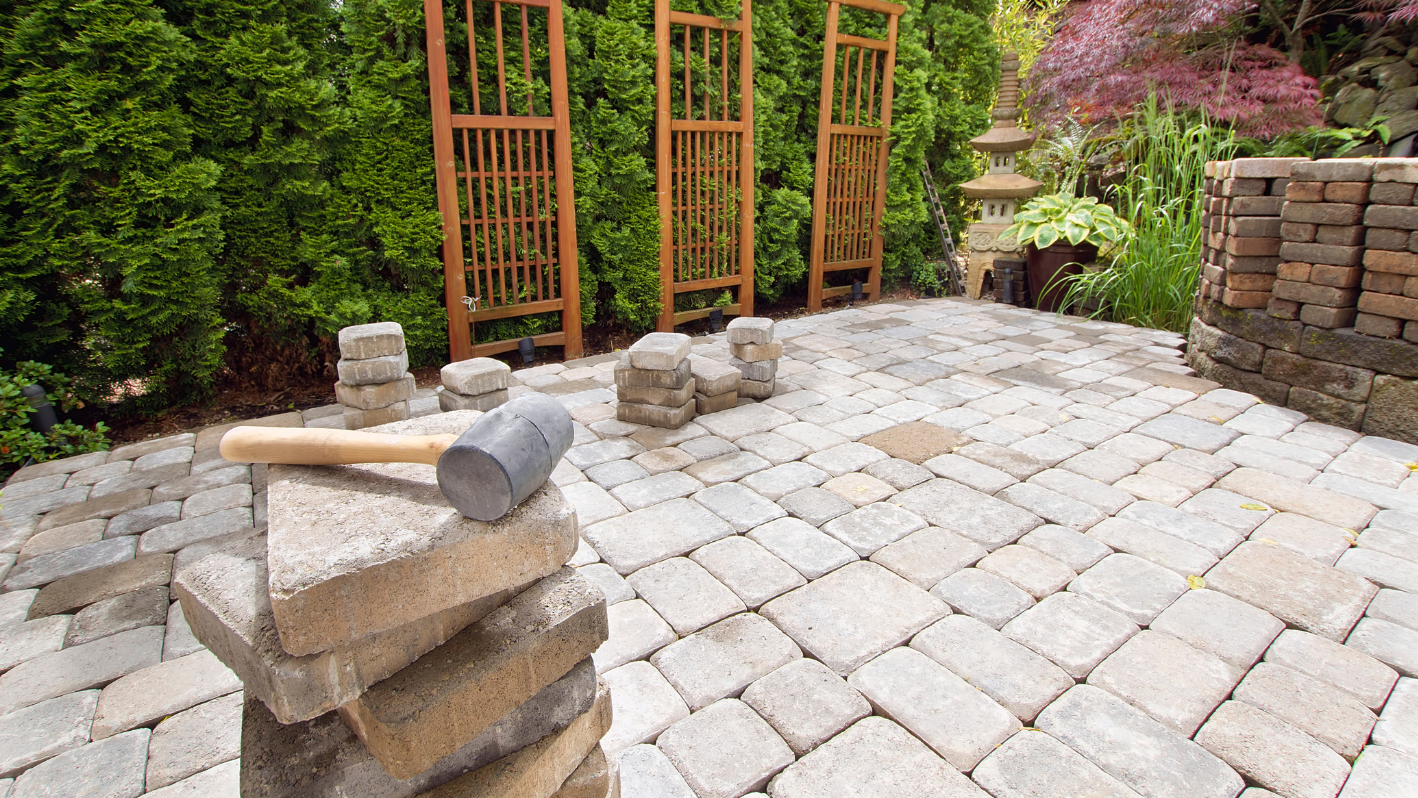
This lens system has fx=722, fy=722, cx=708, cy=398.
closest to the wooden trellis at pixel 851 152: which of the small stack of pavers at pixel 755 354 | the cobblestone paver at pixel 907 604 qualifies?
the small stack of pavers at pixel 755 354

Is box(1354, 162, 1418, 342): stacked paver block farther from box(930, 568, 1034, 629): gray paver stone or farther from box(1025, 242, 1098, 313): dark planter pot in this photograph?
box(930, 568, 1034, 629): gray paver stone

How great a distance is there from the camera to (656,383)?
12.4ft

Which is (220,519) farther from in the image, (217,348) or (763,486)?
(763,486)

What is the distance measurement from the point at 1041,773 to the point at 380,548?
4.96ft

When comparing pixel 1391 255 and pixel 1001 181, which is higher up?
pixel 1001 181

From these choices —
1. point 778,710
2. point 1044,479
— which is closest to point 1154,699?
point 778,710

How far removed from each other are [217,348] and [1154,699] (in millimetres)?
→ 4786

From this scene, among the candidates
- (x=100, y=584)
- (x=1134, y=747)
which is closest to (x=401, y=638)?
(x=1134, y=747)

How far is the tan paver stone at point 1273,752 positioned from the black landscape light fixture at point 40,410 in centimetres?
505

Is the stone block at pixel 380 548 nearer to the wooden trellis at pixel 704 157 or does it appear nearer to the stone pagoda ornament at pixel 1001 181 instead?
the wooden trellis at pixel 704 157

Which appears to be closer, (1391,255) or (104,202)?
(1391,255)

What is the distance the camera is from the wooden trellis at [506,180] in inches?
183

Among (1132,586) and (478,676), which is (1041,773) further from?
(478,676)

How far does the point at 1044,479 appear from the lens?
3.16 m
